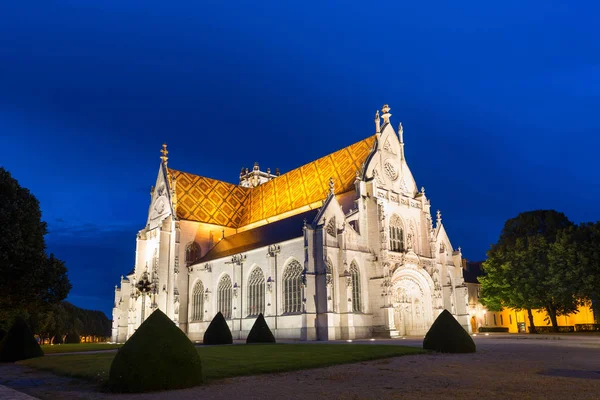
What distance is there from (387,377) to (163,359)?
18.6 ft

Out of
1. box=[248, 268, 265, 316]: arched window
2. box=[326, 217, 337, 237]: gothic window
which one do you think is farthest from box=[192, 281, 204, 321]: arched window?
box=[326, 217, 337, 237]: gothic window

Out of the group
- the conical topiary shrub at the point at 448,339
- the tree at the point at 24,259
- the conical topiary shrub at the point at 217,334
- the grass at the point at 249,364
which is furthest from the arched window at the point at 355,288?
the tree at the point at 24,259

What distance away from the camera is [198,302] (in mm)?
46094

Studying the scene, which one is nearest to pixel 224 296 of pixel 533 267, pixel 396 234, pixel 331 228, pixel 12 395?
pixel 331 228

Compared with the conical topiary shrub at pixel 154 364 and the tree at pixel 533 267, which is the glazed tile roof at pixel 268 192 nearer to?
the tree at pixel 533 267

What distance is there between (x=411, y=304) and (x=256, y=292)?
12543 millimetres

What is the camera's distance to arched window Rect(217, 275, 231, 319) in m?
43.0

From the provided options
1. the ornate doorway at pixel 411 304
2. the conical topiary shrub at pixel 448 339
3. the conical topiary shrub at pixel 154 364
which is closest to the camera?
the conical topiary shrub at pixel 154 364

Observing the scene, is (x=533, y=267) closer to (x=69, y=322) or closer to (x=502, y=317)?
(x=502, y=317)

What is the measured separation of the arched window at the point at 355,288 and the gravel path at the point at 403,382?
775 inches

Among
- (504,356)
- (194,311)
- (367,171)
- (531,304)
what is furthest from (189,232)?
(504,356)

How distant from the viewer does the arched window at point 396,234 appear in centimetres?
4083

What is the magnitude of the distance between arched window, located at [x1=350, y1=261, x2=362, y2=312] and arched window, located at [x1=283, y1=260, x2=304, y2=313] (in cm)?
392

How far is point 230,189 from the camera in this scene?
55.2 m
